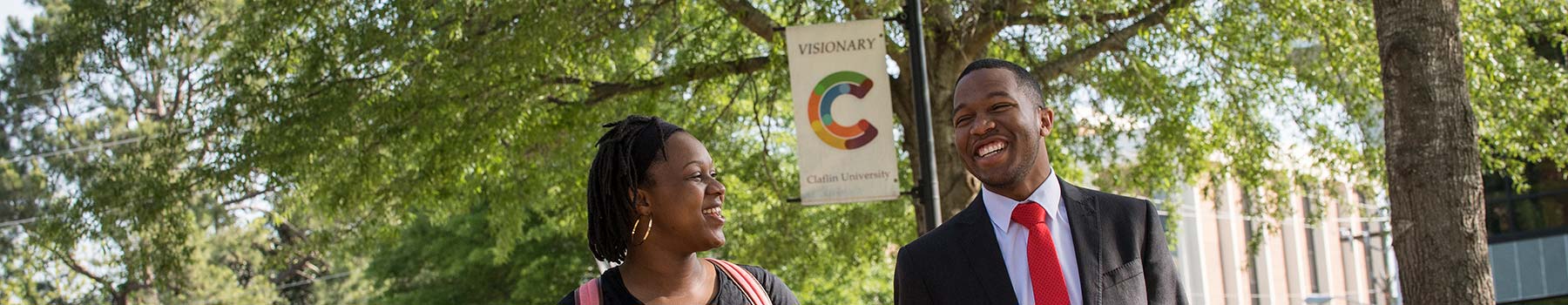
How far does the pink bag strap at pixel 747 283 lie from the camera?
148 inches

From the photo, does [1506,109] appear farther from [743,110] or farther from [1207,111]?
[743,110]

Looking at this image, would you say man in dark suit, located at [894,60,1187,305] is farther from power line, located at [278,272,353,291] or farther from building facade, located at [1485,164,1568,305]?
power line, located at [278,272,353,291]

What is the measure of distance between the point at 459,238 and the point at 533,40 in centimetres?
1865

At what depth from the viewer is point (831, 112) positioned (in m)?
9.99

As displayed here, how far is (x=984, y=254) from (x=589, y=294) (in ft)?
2.99

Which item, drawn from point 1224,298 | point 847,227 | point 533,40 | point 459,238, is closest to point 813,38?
point 533,40

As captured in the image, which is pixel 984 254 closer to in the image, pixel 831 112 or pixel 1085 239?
pixel 1085 239

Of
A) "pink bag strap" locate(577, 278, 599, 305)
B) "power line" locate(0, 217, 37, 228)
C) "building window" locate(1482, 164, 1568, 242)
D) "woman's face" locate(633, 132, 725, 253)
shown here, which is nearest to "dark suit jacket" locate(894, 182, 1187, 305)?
"woman's face" locate(633, 132, 725, 253)

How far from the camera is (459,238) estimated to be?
30.9 metres

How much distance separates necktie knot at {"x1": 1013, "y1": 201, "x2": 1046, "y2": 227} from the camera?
362 cm

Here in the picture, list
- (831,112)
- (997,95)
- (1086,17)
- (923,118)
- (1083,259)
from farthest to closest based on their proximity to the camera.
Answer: (1086,17) → (831,112) → (923,118) → (997,95) → (1083,259)

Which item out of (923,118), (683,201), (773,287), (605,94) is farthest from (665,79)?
(683,201)

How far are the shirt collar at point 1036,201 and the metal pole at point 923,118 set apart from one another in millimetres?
5307

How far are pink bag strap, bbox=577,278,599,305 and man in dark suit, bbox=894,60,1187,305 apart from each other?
723mm
